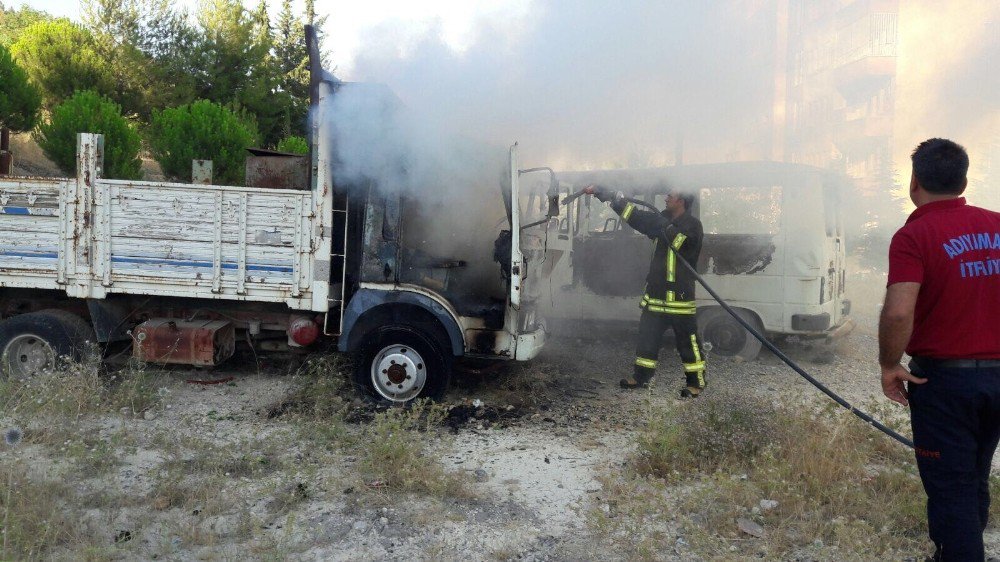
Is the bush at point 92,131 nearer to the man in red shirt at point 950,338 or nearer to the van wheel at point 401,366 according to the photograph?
the van wheel at point 401,366

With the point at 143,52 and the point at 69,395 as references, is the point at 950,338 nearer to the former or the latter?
the point at 69,395

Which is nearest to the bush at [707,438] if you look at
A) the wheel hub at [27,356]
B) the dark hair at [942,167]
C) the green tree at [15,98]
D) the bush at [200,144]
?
the dark hair at [942,167]

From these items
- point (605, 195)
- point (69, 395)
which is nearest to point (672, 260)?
point (605, 195)

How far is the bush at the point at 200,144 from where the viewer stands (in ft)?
43.0

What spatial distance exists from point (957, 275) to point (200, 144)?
13622mm

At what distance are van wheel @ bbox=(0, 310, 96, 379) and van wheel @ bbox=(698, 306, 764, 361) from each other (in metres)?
6.47

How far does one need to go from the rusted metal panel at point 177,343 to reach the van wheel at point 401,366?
1301mm

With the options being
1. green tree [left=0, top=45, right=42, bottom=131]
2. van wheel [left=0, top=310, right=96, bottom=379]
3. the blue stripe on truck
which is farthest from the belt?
green tree [left=0, top=45, right=42, bottom=131]

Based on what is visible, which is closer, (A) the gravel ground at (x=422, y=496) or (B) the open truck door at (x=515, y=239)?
(A) the gravel ground at (x=422, y=496)

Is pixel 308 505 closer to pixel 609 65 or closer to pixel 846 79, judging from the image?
pixel 609 65

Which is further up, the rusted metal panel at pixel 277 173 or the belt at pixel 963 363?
the rusted metal panel at pixel 277 173

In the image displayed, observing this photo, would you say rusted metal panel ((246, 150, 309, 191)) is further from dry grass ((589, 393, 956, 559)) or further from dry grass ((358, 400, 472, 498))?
dry grass ((589, 393, 956, 559))

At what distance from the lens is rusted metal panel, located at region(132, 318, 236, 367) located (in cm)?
558

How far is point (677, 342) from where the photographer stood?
20.7ft
